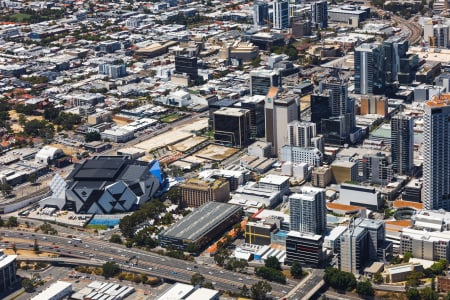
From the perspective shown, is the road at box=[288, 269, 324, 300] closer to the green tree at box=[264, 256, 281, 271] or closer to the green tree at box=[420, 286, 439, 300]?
the green tree at box=[264, 256, 281, 271]

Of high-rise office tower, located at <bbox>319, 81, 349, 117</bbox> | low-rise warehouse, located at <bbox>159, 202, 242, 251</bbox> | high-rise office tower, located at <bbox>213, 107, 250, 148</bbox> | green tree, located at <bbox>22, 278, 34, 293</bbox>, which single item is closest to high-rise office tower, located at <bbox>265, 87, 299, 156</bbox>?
high-rise office tower, located at <bbox>213, 107, 250, 148</bbox>

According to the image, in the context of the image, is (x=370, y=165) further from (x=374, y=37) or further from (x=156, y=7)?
(x=156, y=7)

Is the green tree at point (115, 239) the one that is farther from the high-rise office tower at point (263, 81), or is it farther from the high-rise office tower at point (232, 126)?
the high-rise office tower at point (263, 81)

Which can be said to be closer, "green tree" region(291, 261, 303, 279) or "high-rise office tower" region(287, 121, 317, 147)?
"green tree" region(291, 261, 303, 279)

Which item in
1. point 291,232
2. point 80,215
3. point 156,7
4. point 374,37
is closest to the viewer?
point 291,232

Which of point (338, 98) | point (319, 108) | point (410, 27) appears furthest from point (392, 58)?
point (410, 27)

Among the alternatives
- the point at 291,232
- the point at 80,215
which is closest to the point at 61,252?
the point at 80,215
